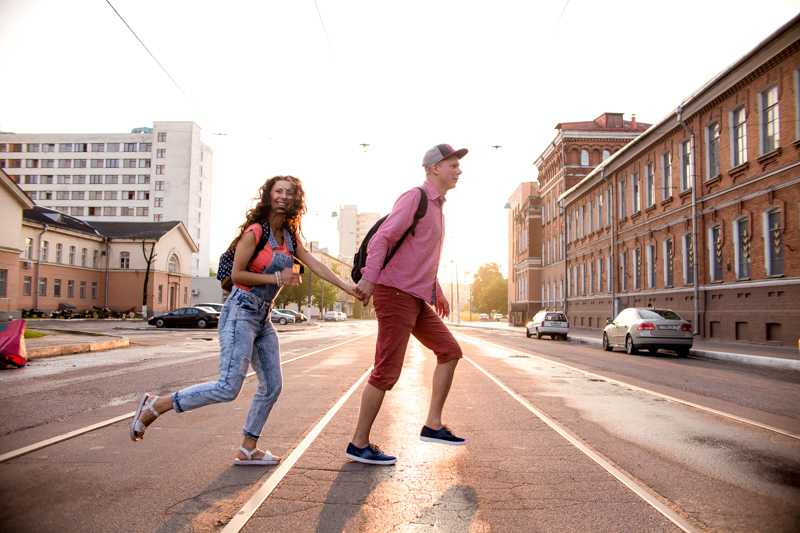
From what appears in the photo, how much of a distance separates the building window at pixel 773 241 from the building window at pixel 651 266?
30.1ft

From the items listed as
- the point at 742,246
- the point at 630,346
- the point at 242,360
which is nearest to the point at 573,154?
the point at 742,246

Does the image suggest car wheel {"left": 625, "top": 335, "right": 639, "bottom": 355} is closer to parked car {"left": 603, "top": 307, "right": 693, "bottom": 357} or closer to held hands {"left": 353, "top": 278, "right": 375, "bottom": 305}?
parked car {"left": 603, "top": 307, "right": 693, "bottom": 357}

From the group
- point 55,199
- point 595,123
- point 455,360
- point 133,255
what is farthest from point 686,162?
point 55,199

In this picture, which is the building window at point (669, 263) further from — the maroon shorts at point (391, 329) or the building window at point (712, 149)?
the maroon shorts at point (391, 329)

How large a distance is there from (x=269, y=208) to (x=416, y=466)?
2088mm

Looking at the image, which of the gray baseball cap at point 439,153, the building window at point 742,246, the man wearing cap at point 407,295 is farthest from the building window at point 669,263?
the man wearing cap at point 407,295

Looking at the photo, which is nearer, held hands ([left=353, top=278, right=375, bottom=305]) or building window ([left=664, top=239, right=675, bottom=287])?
held hands ([left=353, top=278, right=375, bottom=305])

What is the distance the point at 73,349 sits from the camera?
48.7 feet

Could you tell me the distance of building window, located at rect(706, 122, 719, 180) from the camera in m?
25.1

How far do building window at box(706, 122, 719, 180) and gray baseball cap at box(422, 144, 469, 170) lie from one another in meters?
23.9

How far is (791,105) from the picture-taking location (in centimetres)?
1998

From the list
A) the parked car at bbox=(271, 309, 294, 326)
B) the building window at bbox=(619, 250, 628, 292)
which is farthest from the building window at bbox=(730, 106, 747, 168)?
the parked car at bbox=(271, 309, 294, 326)

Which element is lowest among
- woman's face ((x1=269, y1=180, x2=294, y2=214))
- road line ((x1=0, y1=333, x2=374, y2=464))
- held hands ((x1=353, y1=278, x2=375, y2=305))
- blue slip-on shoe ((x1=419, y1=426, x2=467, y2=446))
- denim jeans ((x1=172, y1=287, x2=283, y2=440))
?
road line ((x1=0, y1=333, x2=374, y2=464))

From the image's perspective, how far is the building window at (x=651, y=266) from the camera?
30.6m
